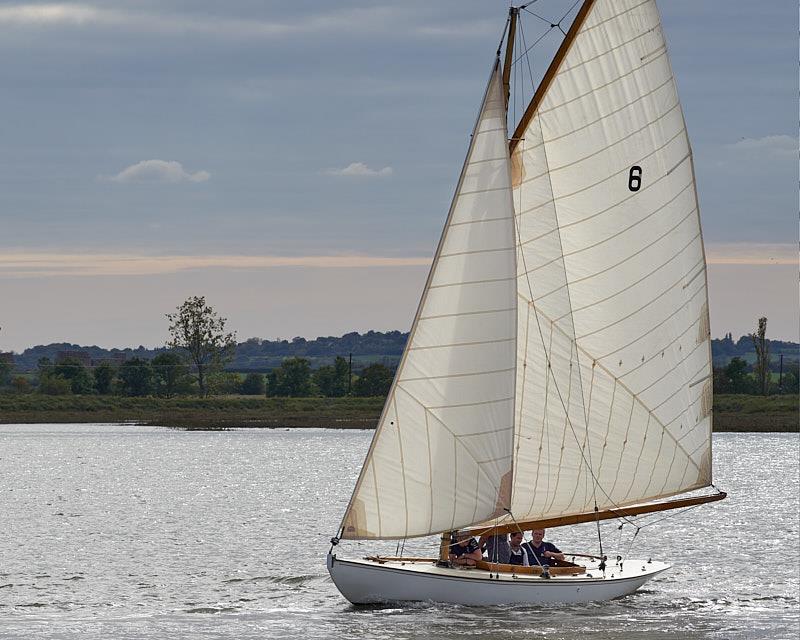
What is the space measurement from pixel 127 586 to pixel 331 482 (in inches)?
2402

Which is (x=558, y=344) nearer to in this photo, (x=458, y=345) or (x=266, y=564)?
(x=458, y=345)

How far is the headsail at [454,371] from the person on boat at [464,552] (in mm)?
1624

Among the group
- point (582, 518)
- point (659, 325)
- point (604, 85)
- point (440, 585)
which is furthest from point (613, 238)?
point (440, 585)

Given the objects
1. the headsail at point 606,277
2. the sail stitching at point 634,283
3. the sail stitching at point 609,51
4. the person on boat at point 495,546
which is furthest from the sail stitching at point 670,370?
the sail stitching at point 609,51

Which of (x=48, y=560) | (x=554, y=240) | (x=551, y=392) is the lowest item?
(x=48, y=560)

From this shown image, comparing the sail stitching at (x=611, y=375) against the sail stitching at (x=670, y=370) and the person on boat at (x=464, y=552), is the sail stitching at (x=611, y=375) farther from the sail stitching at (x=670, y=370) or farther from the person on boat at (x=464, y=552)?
the person on boat at (x=464, y=552)

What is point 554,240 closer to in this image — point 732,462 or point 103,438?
point 732,462

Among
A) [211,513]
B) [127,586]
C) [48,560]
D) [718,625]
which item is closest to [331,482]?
[211,513]

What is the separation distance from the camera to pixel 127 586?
49.0 m

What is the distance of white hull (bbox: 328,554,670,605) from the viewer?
35312mm

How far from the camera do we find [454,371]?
3475 cm

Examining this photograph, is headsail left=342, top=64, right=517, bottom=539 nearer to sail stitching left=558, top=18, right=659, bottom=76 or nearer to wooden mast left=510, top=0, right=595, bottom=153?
wooden mast left=510, top=0, right=595, bottom=153

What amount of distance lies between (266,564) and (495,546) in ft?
67.6

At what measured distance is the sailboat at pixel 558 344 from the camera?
34719mm
